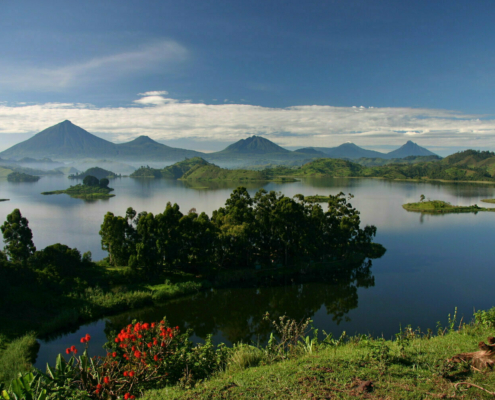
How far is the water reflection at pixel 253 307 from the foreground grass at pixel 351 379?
8.11 meters

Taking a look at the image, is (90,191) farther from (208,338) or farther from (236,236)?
(208,338)

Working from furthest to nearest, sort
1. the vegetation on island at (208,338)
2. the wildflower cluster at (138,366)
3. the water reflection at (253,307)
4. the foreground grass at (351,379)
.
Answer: the water reflection at (253,307) < the wildflower cluster at (138,366) < the vegetation on island at (208,338) < the foreground grass at (351,379)

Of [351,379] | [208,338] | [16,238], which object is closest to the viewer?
[351,379]

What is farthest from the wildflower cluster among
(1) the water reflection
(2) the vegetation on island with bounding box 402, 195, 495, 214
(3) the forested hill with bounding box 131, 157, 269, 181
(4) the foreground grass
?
(3) the forested hill with bounding box 131, 157, 269, 181

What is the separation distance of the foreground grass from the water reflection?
8113 millimetres

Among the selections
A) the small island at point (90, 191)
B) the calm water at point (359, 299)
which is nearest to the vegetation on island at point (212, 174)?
the small island at point (90, 191)

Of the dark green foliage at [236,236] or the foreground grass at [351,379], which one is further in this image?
the dark green foliage at [236,236]

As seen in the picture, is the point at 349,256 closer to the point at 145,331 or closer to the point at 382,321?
the point at 382,321

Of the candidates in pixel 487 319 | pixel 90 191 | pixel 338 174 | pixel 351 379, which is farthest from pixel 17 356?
pixel 338 174

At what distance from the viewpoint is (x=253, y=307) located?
18.0m

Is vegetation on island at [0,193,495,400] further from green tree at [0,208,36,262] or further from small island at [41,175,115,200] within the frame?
small island at [41,175,115,200]

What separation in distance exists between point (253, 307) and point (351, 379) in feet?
41.0

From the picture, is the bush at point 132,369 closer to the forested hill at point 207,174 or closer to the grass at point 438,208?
the grass at point 438,208

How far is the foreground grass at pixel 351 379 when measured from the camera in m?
5.49
